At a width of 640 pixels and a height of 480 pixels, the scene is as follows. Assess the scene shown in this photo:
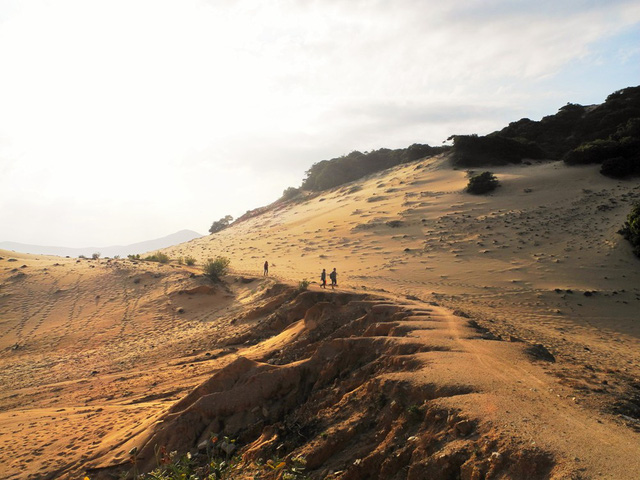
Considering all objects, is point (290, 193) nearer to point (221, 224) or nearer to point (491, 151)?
point (221, 224)

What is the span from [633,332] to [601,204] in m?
12.5

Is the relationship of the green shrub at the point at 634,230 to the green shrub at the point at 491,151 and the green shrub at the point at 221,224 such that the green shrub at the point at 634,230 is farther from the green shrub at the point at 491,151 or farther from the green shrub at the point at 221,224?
the green shrub at the point at 221,224

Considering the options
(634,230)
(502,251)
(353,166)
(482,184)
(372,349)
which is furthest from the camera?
(353,166)

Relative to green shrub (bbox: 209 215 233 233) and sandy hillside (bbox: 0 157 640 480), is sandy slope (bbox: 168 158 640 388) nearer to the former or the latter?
sandy hillside (bbox: 0 157 640 480)

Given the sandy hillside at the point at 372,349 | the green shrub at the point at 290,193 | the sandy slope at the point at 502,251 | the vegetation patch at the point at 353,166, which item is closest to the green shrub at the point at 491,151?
the sandy slope at the point at 502,251

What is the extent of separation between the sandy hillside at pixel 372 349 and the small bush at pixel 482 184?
2.04 feet

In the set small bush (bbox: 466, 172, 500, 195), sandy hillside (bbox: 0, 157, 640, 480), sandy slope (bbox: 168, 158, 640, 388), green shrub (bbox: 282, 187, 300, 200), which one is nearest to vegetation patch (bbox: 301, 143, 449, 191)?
green shrub (bbox: 282, 187, 300, 200)

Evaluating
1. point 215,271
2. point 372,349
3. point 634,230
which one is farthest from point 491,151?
point 372,349

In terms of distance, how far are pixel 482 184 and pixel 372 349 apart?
23784 mm

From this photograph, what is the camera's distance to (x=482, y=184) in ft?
91.9

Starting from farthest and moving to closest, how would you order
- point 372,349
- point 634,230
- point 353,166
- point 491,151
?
point 353,166
point 491,151
point 634,230
point 372,349

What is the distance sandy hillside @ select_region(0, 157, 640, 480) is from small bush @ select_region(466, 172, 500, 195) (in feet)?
2.04

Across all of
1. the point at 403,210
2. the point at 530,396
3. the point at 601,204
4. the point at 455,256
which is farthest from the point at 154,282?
the point at 601,204

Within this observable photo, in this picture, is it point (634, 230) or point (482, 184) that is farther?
point (482, 184)
